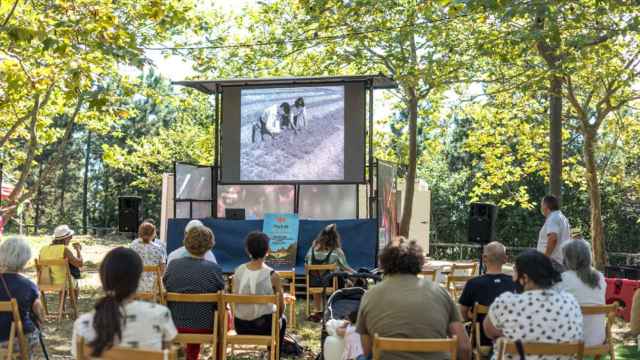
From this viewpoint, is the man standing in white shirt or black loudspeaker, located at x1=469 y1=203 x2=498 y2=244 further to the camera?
black loudspeaker, located at x1=469 y1=203 x2=498 y2=244

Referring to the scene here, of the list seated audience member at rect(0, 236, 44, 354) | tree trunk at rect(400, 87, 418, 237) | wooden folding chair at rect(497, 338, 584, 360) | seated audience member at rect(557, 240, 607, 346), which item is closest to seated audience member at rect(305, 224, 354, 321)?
seated audience member at rect(557, 240, 607, 346)

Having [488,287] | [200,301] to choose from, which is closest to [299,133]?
[200,301]

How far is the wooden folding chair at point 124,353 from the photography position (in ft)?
8.77

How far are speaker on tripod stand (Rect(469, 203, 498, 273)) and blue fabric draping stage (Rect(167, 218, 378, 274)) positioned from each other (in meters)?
1.66

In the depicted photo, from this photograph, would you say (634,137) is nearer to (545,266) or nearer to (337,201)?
(337,201)

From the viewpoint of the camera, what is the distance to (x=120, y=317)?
113 inches

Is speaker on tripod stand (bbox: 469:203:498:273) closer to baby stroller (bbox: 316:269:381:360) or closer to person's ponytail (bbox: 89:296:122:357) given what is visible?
baby stroller (bbox: 316:269:381:360)

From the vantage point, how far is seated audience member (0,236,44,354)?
13.4 feet

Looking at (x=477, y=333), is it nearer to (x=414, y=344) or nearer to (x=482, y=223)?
(x=414, y=344)

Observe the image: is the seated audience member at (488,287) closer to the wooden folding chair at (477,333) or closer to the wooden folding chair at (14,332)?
the wooden folding chair at (477,333)

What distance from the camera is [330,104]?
36.5 ft

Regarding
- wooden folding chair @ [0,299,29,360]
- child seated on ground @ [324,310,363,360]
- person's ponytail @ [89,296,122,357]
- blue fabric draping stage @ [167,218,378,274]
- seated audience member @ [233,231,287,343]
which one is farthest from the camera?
blue fabric draping stage @ [167,218,378,274]

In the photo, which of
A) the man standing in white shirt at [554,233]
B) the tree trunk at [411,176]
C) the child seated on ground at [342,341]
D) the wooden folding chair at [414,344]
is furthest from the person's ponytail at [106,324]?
the tree trunk at [411,176]

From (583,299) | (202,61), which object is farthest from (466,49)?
(583,299)
